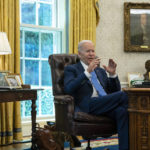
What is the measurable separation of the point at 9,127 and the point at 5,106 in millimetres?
330

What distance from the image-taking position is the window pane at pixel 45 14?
201 inches

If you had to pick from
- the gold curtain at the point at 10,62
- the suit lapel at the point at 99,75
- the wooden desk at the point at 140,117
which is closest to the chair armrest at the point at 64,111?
the suit lapel at the point at 99,75

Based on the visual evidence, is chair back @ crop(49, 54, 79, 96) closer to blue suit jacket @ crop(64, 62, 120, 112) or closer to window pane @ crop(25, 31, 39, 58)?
blue suit jacket @ crop(64, 62, 120, 112)

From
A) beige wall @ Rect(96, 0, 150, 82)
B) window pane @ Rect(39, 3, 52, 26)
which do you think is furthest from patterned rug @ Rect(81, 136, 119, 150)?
window pane @ Rect(39, 3, 52, 26)

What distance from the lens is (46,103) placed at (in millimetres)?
5148

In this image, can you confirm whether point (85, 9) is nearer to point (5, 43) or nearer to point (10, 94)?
point (5, 43)

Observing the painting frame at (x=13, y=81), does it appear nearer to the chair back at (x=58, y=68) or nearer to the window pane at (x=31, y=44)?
the chair back at (x=58, y=68)

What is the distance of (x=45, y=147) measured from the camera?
3465mm

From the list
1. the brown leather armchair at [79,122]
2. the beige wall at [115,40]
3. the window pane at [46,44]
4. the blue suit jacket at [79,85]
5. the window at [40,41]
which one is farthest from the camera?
the beige wall at [115,40]

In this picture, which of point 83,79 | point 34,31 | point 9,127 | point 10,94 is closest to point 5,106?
point 9,127

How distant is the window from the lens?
4.93 m

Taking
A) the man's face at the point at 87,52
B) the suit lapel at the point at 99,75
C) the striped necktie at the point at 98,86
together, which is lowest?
the striped necktie at the point at 98,86

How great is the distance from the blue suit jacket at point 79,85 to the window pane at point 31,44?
1839 mm

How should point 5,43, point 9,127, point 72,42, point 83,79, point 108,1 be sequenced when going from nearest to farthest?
point 83,79 → point 5,43 → point 9,127 → point 72,42 → point 108,1
